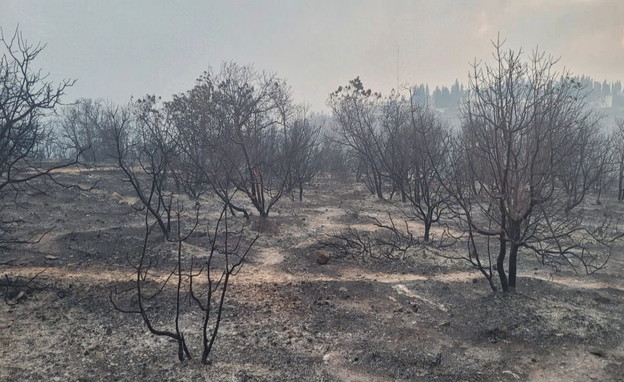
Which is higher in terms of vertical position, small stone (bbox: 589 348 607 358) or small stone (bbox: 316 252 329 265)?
small stone (bbox: 316 252 329 265)

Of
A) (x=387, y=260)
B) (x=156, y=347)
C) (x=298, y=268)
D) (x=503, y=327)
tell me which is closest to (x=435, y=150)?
(x=387, y=260)

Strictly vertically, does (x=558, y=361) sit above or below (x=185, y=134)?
below

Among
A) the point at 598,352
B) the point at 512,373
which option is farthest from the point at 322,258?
the point at 598,352

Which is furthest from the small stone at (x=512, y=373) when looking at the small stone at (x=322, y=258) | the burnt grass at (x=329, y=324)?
the small stone at (x=322, y=258)

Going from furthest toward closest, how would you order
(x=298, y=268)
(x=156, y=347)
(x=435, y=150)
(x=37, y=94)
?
1. (x=435, y=150)
2. (x=298, y=268)
3. (x=37, y=94)
4. (x=156, y=347)

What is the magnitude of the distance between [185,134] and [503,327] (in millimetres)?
17704

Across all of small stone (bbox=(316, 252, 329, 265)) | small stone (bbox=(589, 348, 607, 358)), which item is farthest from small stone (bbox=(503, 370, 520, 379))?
small stone (bbox=(316, 252, 329, 265))

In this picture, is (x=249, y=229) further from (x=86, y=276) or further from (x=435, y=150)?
(x=435, y=150)

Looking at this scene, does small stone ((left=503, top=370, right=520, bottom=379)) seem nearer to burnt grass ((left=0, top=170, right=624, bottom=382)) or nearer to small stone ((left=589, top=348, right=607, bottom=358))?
burnt grass ((left=0, top=170, right=624, bottom=382))

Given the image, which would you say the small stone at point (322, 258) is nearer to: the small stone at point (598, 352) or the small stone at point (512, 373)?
the small stone at point (512, 373)

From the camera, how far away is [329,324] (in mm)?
6848

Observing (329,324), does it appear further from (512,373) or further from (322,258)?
(322,258)

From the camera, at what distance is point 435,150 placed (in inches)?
701

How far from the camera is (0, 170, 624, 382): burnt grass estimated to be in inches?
216
